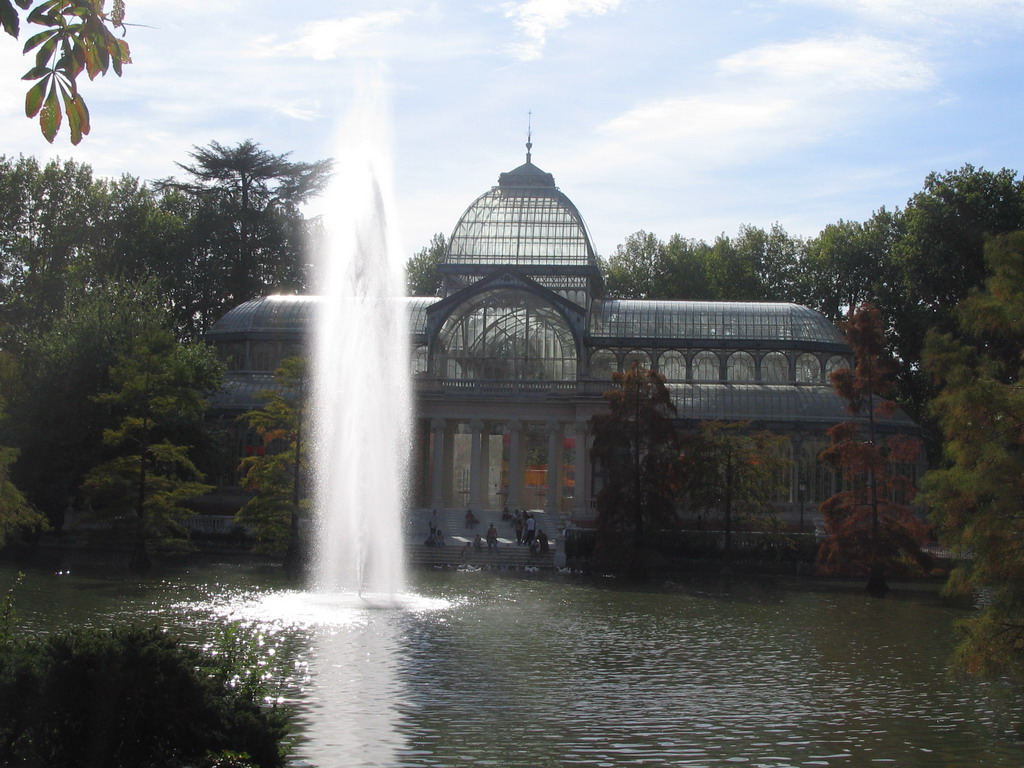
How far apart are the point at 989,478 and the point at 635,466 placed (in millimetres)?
28493

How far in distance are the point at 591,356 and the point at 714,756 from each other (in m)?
50.8

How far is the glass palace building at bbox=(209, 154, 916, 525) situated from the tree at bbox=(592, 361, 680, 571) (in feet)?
37.7

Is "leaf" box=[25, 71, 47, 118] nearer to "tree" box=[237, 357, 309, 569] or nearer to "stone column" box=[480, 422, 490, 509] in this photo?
"tree" box=[237, 357, 309, 569]

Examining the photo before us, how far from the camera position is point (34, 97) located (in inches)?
312

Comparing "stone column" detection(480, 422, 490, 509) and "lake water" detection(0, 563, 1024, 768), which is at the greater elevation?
"stone column" detection(480, 422, 490, 509)

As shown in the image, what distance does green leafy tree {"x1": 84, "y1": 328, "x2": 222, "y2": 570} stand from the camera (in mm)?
44875

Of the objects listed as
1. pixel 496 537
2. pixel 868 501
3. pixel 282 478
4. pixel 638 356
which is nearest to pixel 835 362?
pixel 638 356

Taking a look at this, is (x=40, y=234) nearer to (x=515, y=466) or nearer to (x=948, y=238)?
(x=515, y=466)

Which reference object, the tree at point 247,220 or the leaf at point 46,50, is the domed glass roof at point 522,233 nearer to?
the tree at point 247,220

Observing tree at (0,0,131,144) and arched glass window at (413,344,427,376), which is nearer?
tree at (0,0,131,144)

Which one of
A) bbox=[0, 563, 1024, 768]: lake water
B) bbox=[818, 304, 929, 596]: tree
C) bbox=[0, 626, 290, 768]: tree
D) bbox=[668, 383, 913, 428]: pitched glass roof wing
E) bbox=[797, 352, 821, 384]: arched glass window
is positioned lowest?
bbox=[0, 563, 1024, 768]: lake water

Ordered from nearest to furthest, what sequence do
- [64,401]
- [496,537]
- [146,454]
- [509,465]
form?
1. [146,454]
2. [64,401]
3. [496,537]
4. [509,465]

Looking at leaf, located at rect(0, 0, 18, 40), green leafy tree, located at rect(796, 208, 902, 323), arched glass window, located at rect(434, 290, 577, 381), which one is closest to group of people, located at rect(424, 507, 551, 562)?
arched glass window, located at rect(434, 290, 577, 381)

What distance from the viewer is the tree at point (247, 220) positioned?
3241 inches
